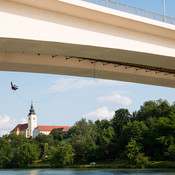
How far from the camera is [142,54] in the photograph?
49.2ft

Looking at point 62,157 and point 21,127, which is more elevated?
point 21,127

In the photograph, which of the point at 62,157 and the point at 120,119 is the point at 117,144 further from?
the point at 120,119

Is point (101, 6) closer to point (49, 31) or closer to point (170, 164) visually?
point (49, 31)

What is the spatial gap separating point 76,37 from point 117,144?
48072 mm

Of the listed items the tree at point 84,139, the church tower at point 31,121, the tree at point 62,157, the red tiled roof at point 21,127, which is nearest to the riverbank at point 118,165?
the tree at point 62,157

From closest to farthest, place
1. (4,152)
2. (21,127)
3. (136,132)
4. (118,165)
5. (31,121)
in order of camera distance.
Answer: (118,165) < (136,132) < (4,152) < (31,121) < (21,127)

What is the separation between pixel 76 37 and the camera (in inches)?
503

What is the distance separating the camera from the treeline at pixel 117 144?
46.9m

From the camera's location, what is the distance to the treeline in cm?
4693

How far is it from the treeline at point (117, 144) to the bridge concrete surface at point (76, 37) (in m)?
31.2

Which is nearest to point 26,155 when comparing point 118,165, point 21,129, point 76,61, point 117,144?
point 117,144

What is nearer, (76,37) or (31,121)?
(76,37)

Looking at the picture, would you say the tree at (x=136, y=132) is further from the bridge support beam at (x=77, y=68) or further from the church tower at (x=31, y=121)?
the church tower at (x=31, y=121)

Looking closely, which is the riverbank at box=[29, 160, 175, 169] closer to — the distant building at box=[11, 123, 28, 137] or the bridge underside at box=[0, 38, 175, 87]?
the bridge underside at box=[0, 38, 175, 87]
